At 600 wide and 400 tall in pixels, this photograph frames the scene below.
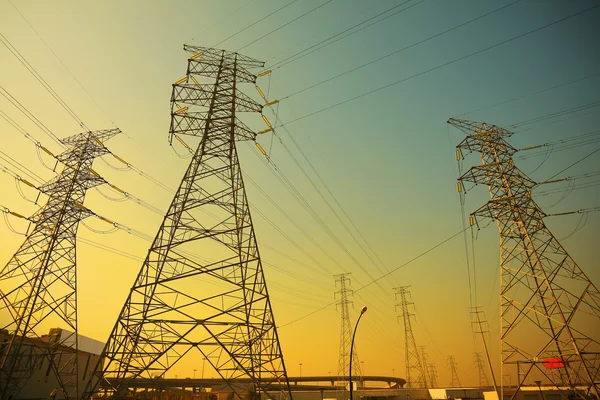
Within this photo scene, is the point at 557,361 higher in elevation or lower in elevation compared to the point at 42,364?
higher

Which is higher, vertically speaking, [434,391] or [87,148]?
[87,148]

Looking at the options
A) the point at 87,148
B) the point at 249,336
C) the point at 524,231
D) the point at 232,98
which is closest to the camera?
the point at 249,336

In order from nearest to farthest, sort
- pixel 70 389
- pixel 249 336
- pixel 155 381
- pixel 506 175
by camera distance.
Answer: pixel 155 381, pixel 249 336, pixel 506 175, pixel 70 389

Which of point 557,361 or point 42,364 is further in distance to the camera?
point 42,364

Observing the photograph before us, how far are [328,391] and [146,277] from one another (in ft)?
275

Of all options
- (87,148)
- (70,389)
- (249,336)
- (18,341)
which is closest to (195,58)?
(87,148)

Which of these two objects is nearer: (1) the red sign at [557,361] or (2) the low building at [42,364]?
(1) the red sign at [557,361]

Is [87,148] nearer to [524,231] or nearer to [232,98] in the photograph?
[232,98]

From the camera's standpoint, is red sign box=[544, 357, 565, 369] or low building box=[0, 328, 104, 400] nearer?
red sign box=[544, 357, 565, 369]

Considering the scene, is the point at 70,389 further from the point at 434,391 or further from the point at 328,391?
the point at 328,391

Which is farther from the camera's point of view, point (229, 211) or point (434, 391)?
point (434, 391)

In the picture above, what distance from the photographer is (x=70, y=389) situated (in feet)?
122

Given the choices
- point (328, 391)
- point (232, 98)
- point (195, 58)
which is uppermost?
point (195, 58)

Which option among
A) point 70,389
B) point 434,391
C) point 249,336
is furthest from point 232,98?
point 434,391
